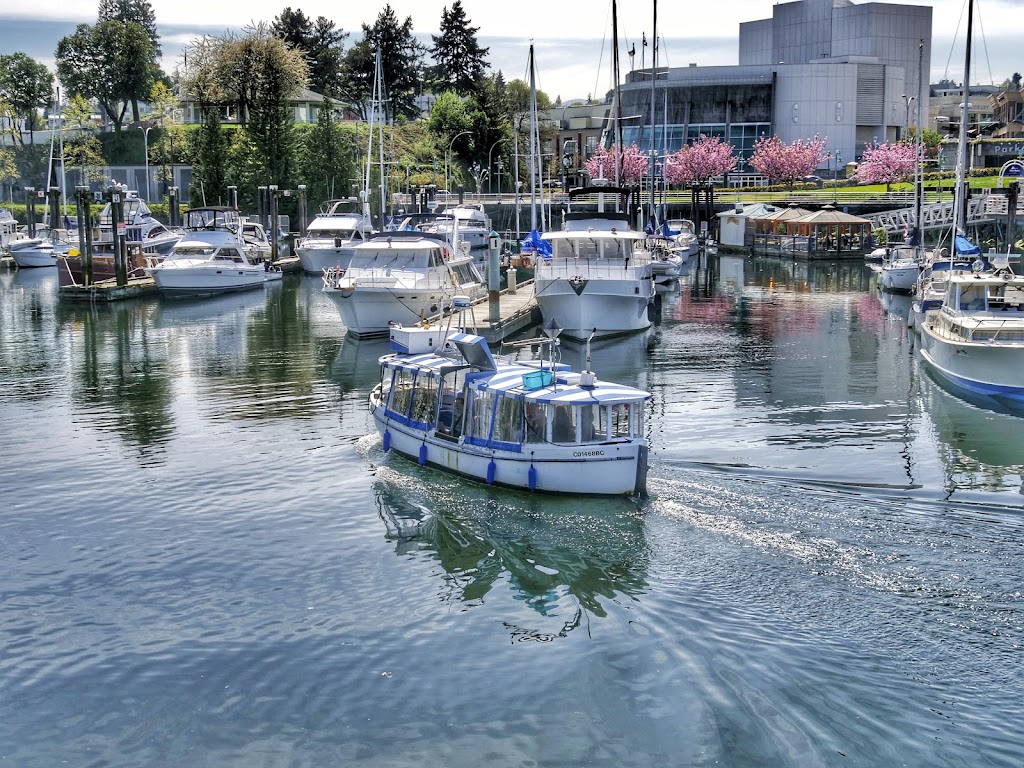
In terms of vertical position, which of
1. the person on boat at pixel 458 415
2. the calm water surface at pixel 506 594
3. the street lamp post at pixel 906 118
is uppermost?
the street lamp post at pixel 906 118

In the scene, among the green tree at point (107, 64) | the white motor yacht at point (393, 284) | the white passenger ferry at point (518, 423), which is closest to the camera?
the white passenger ferry at point (518, 423)

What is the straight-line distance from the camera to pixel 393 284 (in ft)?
152

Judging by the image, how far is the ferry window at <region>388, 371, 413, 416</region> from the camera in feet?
92.3

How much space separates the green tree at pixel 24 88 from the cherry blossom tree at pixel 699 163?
6983 cm

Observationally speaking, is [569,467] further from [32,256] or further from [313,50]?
[313,50]

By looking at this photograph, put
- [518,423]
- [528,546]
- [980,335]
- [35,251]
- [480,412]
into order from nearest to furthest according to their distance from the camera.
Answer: [528,546] < [518,423] < [480,412] < [980,335] < [35,251]

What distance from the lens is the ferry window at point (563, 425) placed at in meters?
23.9

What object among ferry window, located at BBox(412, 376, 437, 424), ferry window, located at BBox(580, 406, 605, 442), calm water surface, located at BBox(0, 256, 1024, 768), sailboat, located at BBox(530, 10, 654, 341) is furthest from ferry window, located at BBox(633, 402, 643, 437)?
sailboat, located at BBox(530, 10, 654, 341)

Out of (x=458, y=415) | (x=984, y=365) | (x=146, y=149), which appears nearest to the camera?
(x=458, y=415)

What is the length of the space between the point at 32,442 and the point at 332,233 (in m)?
49.3

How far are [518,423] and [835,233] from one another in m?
74.8

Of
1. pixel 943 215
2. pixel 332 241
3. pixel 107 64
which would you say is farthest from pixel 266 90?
pixel 943 215

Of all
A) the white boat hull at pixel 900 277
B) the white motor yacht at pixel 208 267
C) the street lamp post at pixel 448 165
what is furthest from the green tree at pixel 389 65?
the white boat hull at pixel 900 277

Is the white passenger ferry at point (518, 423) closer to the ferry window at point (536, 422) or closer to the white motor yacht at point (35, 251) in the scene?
the ferry window at point (536, 422)
